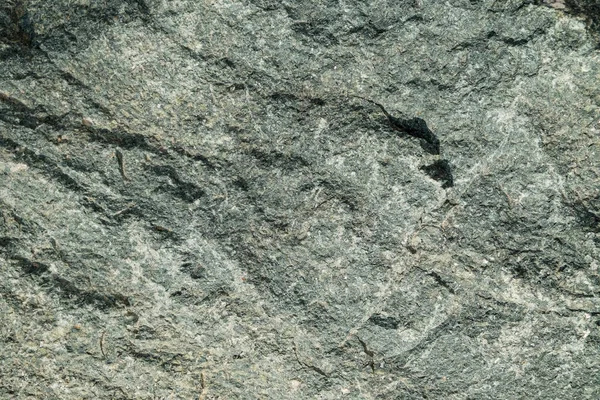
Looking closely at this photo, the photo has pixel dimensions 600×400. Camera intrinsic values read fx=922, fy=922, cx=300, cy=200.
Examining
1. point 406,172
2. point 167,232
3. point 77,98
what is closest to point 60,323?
point 167,232

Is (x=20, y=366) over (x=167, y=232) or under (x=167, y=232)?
under

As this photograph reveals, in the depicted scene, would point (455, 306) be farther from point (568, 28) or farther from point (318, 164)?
point (568, 28)

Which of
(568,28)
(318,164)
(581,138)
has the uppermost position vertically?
(568,28)

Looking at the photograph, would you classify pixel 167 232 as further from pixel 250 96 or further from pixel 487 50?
pixel 487 50

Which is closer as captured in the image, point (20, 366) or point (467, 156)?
point (467, 156)

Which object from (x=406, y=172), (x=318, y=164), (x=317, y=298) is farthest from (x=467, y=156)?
(x=317, y=298)

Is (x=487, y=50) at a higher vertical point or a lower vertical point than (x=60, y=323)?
higher
